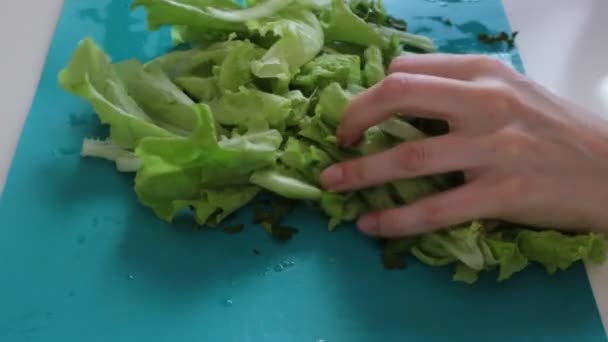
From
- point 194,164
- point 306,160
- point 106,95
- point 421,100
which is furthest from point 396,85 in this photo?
point 106,95

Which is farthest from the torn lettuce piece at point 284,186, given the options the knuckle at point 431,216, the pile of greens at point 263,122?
the knuckle at point 431,216

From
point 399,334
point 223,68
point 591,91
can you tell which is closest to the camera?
point 399,334

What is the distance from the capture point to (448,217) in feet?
2.52

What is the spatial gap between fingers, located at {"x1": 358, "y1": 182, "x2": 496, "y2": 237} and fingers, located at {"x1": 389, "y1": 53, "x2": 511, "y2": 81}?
147mm

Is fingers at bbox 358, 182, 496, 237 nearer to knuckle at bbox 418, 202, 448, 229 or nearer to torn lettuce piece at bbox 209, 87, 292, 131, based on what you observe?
knuckle at bbox 418, 202, 448, 229

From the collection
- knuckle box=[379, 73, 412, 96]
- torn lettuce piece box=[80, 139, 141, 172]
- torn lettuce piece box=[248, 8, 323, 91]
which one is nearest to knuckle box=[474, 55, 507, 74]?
knuckle box=[379, 73, 412, 96]

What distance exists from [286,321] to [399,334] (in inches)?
4.7

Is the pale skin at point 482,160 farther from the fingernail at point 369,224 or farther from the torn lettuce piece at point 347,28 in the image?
the torn lettuce piece at point 347,28

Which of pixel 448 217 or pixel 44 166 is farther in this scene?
pixel 44 166

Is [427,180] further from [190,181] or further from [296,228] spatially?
[190,181]

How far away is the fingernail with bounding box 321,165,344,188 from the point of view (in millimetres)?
800

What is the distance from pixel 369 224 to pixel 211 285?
0.61ft

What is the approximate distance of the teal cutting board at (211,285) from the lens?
745 mm

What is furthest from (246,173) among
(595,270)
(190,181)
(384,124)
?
(595,270)
